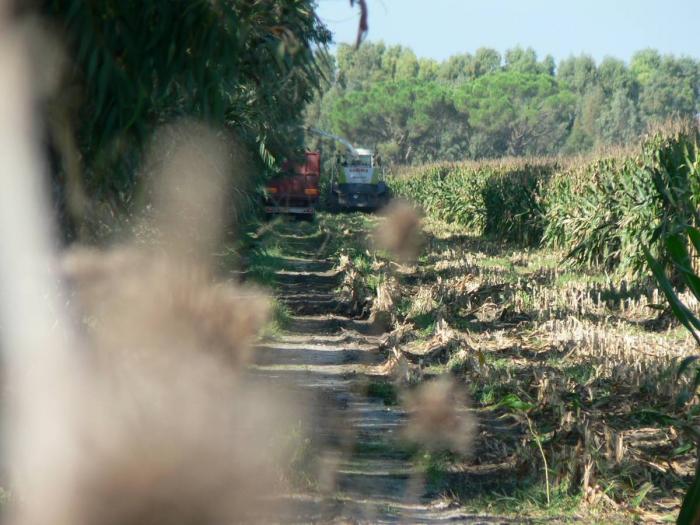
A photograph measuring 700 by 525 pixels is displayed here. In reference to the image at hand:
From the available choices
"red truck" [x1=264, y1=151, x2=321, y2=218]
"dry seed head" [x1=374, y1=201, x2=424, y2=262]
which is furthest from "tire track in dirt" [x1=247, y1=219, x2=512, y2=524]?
"red truck" [x1=264, y1=151, x2=321, y2=218]

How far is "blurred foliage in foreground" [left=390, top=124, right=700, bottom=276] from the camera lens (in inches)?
629

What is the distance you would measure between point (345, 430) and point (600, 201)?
13660mm

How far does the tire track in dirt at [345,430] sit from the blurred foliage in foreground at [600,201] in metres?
2.94

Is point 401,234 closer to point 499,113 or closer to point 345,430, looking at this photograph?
point 345,430

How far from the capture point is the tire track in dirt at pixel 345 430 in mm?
5797

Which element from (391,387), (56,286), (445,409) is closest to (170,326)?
(391,387)

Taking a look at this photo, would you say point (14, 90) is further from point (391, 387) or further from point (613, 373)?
point (613, 373)

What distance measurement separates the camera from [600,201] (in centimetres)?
2036

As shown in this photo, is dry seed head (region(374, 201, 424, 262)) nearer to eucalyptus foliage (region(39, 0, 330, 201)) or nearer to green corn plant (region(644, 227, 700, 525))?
green corn plant (region(644, 227, 700, 525))

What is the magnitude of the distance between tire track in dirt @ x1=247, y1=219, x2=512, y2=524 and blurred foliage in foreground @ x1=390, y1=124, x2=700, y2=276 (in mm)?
2942

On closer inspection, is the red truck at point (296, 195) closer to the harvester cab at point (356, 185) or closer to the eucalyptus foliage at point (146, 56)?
the harvester cab at point (356, 185)

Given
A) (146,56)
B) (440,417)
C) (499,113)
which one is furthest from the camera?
(499,113)

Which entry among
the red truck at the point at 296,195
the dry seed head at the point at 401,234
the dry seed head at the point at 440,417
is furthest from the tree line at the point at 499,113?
the dry seed head at the point at 440,417

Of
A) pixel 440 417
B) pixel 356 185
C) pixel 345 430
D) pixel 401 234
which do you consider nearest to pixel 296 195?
pixel 401 234
